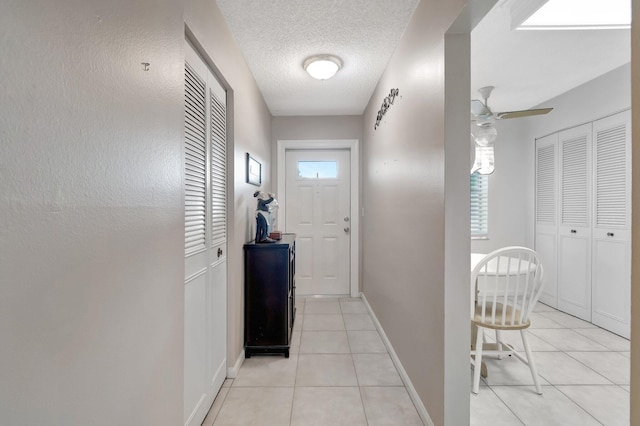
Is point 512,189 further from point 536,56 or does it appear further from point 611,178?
point 536,56

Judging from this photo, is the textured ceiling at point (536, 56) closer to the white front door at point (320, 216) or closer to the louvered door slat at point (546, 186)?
the louvered door slat at point (546, 186)

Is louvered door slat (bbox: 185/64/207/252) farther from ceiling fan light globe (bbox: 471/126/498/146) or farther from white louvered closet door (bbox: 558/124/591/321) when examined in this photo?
white louvered closet door (bbox: 558/124/591/321)

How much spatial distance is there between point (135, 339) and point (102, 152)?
23.9 inches

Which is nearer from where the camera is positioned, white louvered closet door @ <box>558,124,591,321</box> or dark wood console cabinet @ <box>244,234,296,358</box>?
dark wood console cabinet @ <box>244,234,296,358</box>

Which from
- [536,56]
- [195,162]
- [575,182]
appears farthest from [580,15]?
[195,162]

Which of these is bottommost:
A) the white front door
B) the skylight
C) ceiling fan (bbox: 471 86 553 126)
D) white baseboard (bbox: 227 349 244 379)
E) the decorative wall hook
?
white baseboard (bbox: 227 349 244 379)

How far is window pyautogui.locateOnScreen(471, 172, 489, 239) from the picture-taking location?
3910mm

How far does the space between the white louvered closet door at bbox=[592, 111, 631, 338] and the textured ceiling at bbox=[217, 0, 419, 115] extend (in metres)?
2.37

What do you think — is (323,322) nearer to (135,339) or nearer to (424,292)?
(424,292)

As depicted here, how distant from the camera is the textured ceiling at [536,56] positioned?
2.15m

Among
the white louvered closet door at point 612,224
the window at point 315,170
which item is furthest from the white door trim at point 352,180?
the white louvered closet door at point 612,224

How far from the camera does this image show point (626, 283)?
106 inches

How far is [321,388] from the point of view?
76.5 inches

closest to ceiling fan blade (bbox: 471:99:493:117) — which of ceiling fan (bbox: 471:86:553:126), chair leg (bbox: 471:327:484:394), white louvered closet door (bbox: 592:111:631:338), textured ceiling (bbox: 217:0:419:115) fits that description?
ceiling fan (bbox: 471:86:553:126)
